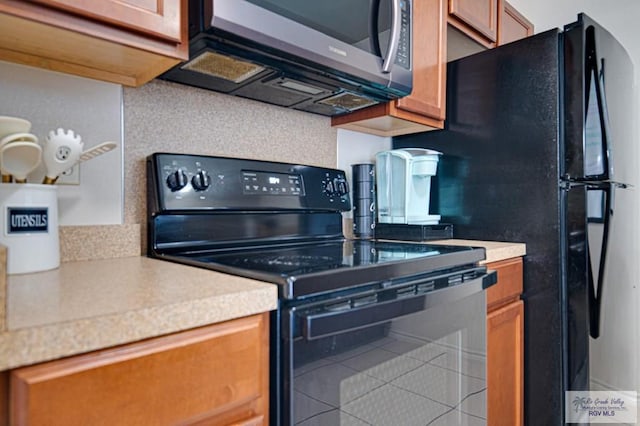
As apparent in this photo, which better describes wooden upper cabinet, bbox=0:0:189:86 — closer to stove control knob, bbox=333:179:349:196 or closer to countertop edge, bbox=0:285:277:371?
countertop edge, bbox=0:285:277:371

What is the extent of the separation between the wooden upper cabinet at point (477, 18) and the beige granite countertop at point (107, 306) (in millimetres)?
1429

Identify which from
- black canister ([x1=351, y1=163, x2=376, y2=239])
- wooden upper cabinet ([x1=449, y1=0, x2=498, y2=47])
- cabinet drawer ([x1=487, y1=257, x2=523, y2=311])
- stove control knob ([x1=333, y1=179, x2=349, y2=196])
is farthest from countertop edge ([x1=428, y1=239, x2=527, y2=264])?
wooden upper cabinet ([x1=449, y1=0, x2=498, y2=47])

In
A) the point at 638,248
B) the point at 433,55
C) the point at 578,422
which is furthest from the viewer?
the point at 638,248

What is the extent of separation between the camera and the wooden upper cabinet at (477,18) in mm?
1564

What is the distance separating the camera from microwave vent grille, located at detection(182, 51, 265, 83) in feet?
3.20

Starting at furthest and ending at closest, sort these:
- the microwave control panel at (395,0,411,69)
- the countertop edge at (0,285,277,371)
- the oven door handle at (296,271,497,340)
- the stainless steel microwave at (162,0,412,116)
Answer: the microwave control panel at (395,0,411,69)
the stainless steel microwave at (162,0,412,116)
the oven door handle at (296,271,497,340)
the countertop edge at (0,285,277,371)

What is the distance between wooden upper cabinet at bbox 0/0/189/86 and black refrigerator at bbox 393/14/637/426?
114 cm

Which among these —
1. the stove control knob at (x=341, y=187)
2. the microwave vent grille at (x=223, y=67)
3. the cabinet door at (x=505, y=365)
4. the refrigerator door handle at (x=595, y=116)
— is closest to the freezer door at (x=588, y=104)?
the refrigerator door handle at (x=595, y=116)

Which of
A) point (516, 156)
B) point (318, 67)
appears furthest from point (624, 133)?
point (318, 67)

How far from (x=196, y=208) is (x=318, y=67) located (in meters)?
0.50

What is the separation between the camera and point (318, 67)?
3.49ft

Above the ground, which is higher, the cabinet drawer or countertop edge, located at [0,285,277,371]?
countertop edge, located at [0,285,277,371]

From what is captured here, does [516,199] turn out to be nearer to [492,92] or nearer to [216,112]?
[492,92]

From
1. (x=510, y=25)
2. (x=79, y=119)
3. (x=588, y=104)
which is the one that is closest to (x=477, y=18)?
(x=510, y=25)
